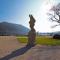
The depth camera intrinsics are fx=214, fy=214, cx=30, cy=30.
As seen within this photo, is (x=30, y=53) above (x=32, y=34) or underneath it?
underneath

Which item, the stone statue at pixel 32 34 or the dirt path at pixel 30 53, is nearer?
the dirt path at pixel 30 53

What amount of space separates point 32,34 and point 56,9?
1582cm

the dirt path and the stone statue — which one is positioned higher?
the stone statue

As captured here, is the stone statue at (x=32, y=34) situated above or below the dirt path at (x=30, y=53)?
above

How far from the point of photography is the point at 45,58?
41.2 feet

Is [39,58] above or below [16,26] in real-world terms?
below

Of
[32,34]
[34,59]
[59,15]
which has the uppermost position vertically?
[59,15]

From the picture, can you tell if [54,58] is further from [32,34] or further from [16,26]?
A: [16,26]

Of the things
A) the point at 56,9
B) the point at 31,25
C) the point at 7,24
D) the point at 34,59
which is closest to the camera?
the point at 34,59

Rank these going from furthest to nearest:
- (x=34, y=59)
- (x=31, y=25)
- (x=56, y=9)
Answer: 1. (x=56, y=9)
2. (x=31, y=25)
3. (x=34, y=59)

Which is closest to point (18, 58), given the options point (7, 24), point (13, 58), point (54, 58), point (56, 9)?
point (13, 58)

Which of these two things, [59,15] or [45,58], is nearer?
[45,58]

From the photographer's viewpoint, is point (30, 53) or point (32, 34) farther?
point (32, 34)

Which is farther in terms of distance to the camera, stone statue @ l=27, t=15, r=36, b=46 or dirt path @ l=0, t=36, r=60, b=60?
stone statue @ l=27, t=15, r=36, b=46
